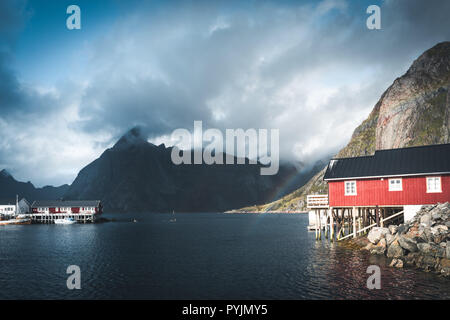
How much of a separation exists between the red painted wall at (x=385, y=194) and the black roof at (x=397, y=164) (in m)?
0.91

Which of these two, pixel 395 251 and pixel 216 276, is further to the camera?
pixel 395 251

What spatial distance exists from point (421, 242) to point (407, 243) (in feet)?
4.13

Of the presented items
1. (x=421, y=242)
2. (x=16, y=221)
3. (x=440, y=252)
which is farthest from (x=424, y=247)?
(x=16, y=221)

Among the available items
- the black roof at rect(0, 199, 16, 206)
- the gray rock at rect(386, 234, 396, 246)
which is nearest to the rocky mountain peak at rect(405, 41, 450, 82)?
the gray rock at rect(386, 234, 396, 246)

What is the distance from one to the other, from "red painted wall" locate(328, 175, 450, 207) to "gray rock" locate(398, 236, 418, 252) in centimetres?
963

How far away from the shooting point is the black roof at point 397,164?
4284 centimetres

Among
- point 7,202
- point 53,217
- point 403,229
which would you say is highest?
point 7,202

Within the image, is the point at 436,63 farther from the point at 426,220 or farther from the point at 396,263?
the point at 396,263

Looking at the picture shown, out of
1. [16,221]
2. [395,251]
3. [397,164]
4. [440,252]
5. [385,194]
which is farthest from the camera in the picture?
[16,221]

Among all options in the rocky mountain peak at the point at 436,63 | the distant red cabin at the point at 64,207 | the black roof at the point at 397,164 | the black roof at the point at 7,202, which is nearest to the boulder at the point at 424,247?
the black roof at the point at 397,164

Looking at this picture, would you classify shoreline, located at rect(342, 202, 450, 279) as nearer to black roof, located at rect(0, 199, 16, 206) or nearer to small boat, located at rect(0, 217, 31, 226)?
small boat, located at rect(0, 217, 31, 226)

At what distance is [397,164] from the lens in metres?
45.5

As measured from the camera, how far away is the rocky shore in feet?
101
